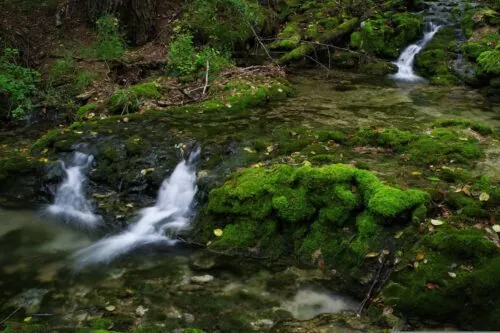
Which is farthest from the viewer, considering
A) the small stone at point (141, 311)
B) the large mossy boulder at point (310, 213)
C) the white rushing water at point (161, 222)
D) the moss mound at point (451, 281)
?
the white rushing water at point (161, 222)

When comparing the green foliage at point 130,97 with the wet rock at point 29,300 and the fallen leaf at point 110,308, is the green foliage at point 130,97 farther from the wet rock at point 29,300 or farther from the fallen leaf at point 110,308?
the fallen leaf at point 110,308

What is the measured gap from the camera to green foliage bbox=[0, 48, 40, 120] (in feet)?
32.5

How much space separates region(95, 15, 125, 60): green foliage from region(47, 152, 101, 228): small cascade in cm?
507

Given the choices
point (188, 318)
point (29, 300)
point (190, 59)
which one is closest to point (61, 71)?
point (190, 59)

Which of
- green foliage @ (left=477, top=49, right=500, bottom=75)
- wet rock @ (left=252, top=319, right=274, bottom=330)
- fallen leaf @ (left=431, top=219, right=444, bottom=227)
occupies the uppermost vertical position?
green foliage @ (left=477, top=49, right=500, bottom=75)

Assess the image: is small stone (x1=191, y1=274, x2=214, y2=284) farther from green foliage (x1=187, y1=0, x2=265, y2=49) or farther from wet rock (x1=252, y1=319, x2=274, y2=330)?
green foliage (x1=187, y1=0, x2=265, y2=49)

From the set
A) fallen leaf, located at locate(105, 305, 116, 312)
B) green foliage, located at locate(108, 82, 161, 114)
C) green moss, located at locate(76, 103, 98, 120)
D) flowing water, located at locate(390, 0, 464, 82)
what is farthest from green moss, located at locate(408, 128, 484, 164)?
green moss, located at locate(76, 103, 98, 120)

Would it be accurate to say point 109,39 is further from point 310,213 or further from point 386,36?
point 310,213

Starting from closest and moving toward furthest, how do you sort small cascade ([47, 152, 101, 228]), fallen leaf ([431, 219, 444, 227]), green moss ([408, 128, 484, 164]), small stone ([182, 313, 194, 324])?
1. small stone ([182, 313, 194, 324])
2. fallen leaf ([431, 219, 444, 227])
3. green moss ([408, 128, 484, 164])
4. small cascade ([47, 152, 101, 228])

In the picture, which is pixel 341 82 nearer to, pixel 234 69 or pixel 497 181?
pixel 234 69

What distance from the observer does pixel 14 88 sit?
1004cm

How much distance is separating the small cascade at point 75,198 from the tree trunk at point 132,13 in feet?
22.0

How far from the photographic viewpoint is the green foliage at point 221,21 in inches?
514

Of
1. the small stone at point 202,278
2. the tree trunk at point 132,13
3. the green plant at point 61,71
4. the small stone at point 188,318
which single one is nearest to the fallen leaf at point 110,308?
the small stone at point 188,318
